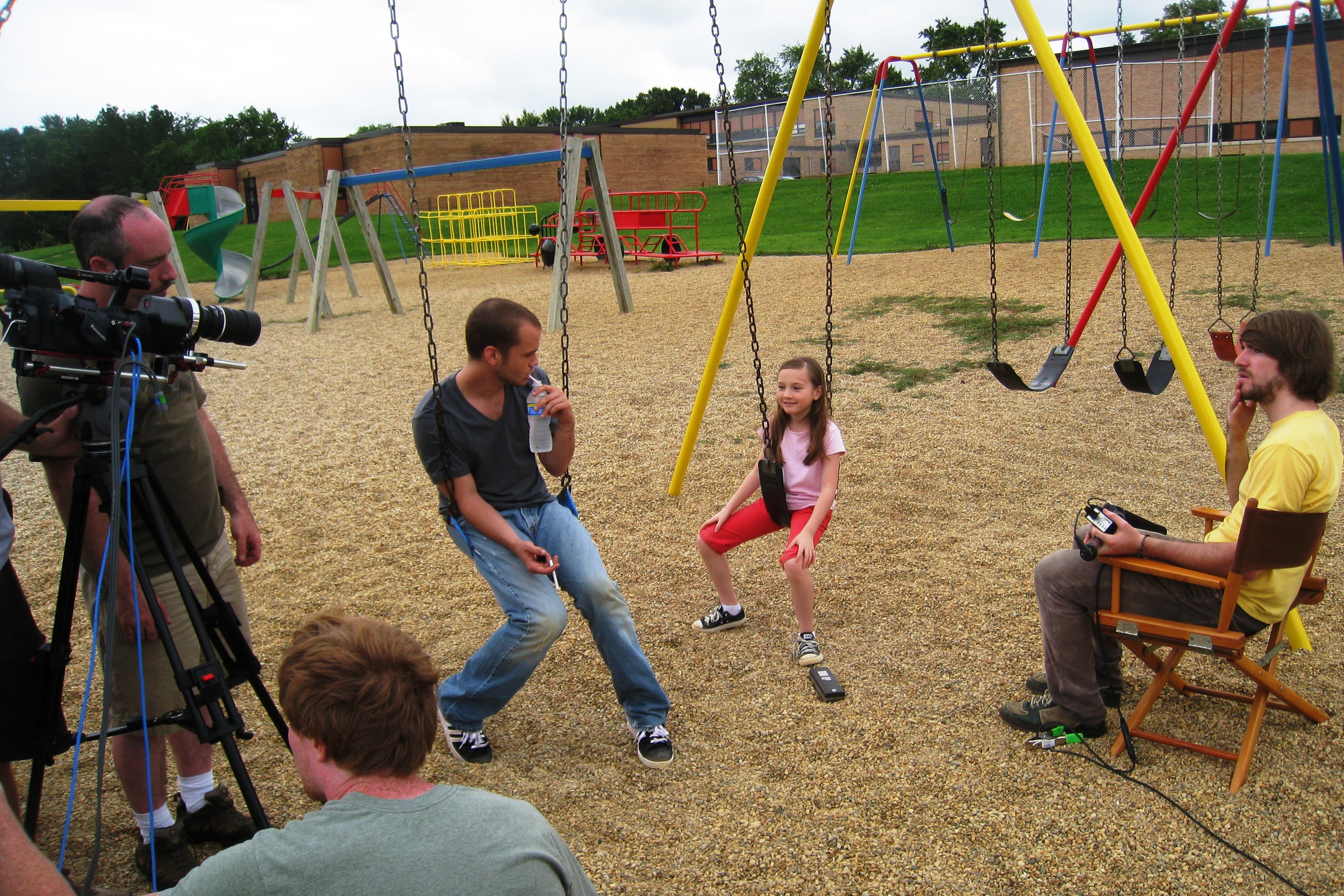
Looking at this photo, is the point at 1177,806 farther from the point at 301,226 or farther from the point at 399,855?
the point at 301,226

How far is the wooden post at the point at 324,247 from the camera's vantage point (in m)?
11.1

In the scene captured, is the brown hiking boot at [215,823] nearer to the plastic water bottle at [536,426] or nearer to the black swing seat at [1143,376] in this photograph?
the plastic water bottle at [536,426]

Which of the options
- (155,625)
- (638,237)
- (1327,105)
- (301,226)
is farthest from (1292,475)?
(638,237)

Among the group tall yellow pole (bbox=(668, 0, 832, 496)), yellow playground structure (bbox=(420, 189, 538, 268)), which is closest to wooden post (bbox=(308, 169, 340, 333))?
yellow playground structure (bbox=(420, 189, 538, 268))

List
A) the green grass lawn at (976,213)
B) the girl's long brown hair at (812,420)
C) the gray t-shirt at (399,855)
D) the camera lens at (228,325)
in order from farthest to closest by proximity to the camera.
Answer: the green grass lawn at (976,213), the girl's long brown hair at (812,420), the camera lens at (228,325), the gray t-shirt at (399,855)

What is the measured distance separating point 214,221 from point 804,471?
11.1 meters

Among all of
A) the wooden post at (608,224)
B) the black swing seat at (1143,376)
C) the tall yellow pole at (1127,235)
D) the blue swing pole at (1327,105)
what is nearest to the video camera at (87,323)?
the tall yellow pole at (1127,235)

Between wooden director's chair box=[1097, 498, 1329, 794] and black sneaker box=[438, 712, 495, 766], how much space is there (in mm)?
1874

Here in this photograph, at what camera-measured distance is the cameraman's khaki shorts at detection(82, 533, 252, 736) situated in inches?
91.1

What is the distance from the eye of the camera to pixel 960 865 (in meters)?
2.32

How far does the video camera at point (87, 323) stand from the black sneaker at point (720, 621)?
2.19 m

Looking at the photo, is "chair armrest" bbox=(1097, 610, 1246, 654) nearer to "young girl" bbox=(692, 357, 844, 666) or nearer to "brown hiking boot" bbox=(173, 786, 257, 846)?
"young girl" bbox=(692, 357, 844, 666)

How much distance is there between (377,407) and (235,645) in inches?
217

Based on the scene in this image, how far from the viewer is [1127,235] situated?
3596mm
